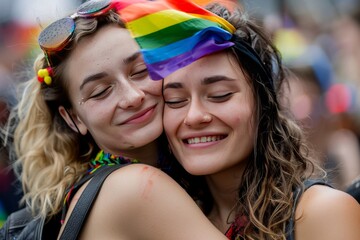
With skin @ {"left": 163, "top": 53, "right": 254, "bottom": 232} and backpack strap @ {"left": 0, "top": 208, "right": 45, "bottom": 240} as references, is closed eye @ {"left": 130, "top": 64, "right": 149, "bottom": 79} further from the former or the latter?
backpack strap @ {"left": 0, "top": 208, "right": 45, "bottom": 240}

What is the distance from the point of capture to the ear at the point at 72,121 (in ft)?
11.0

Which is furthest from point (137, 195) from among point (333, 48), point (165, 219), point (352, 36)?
point (333, 48)

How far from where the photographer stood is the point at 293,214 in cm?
277

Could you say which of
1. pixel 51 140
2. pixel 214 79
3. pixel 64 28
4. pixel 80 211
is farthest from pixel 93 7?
pixel 80 211

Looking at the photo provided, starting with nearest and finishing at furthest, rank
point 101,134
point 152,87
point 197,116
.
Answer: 1. point 197,116
2. point 152,87
3. point 101,134

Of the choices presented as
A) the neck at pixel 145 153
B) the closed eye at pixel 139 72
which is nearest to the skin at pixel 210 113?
the closed eye at pixel 139 72

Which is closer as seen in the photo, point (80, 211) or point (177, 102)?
point (80, 211)

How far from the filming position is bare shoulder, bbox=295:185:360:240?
265cm

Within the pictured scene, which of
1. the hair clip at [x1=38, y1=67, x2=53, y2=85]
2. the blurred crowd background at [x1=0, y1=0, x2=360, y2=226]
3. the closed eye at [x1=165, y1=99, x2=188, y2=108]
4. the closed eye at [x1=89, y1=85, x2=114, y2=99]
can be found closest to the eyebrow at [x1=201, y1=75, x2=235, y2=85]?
the closed eye at [x1=165, y1=99, x2=188, y2=108]

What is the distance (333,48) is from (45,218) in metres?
5.72

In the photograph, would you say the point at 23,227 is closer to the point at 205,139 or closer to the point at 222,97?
the point at 205,139

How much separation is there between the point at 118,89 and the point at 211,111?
0.43m

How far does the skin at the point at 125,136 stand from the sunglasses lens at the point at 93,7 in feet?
Result: 0.29

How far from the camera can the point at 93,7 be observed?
3148 millimetres
